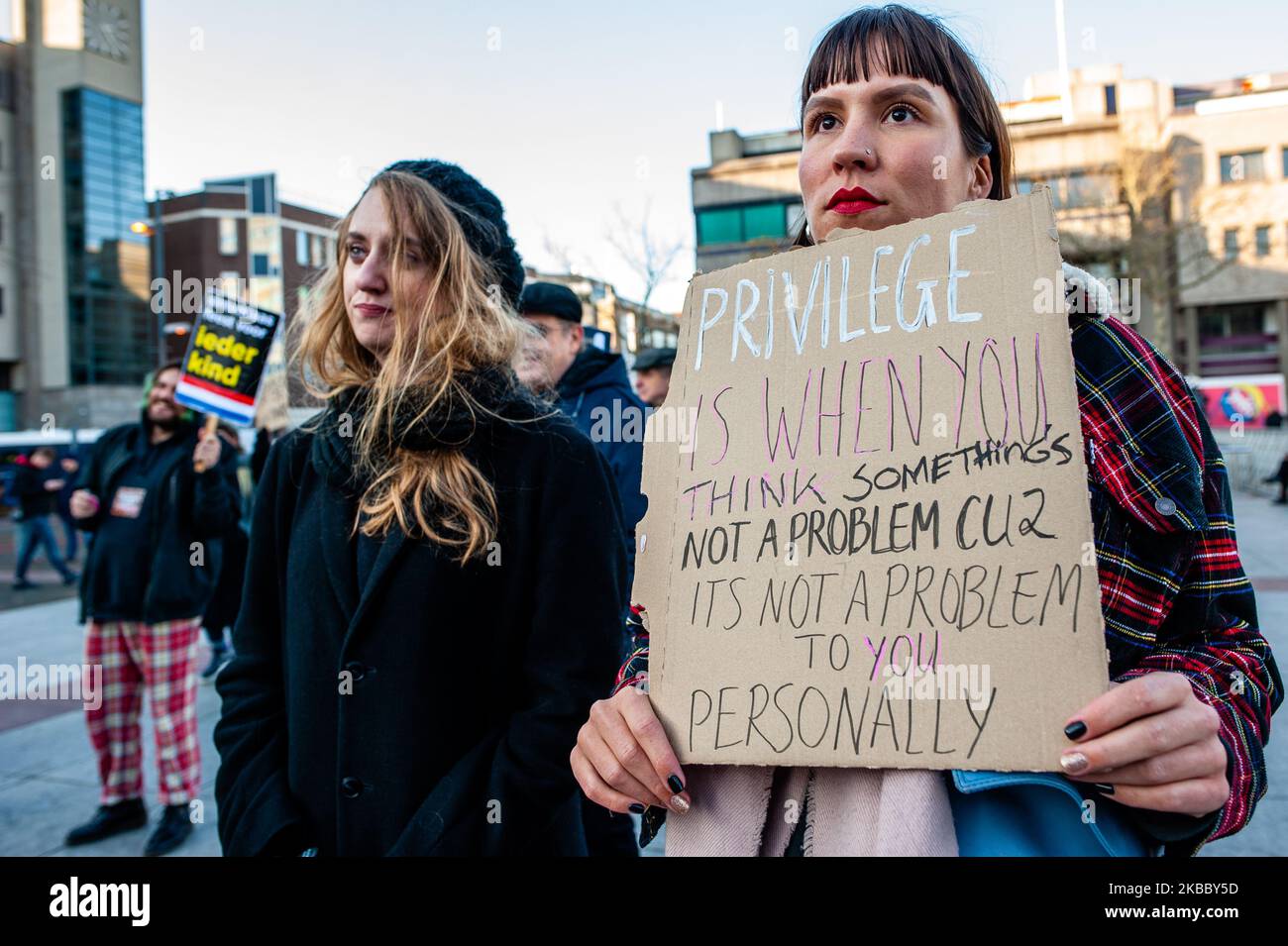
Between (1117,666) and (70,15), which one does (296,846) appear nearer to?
(1117,666)

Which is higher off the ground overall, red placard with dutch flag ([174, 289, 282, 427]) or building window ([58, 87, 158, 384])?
building window ([58, 87, 158, 384])

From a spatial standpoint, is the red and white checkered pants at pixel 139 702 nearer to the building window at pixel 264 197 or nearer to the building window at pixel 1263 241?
the building window at pixel 1263 241

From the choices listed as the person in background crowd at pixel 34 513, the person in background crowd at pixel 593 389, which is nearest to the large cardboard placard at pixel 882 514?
the person in background crowd at pixel 593 389

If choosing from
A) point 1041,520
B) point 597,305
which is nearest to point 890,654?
point 1041,520

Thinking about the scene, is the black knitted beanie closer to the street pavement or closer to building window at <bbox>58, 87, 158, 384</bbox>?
the street pavement

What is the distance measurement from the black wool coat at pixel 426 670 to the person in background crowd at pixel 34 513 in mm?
12642

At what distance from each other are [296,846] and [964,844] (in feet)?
3.97

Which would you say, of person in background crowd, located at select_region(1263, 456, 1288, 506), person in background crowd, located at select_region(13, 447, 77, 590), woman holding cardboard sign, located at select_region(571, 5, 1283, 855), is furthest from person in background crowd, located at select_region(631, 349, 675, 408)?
person in background crowd, located at select_region(1263, 456, 1288, 506)

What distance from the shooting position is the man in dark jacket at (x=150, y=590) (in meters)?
3.85

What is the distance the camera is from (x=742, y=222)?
3284cm

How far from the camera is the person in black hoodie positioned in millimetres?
1566

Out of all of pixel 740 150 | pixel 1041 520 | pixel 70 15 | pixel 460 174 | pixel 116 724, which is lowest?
pixel 116 724

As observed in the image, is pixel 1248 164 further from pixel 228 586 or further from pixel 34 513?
pixel 34 513
